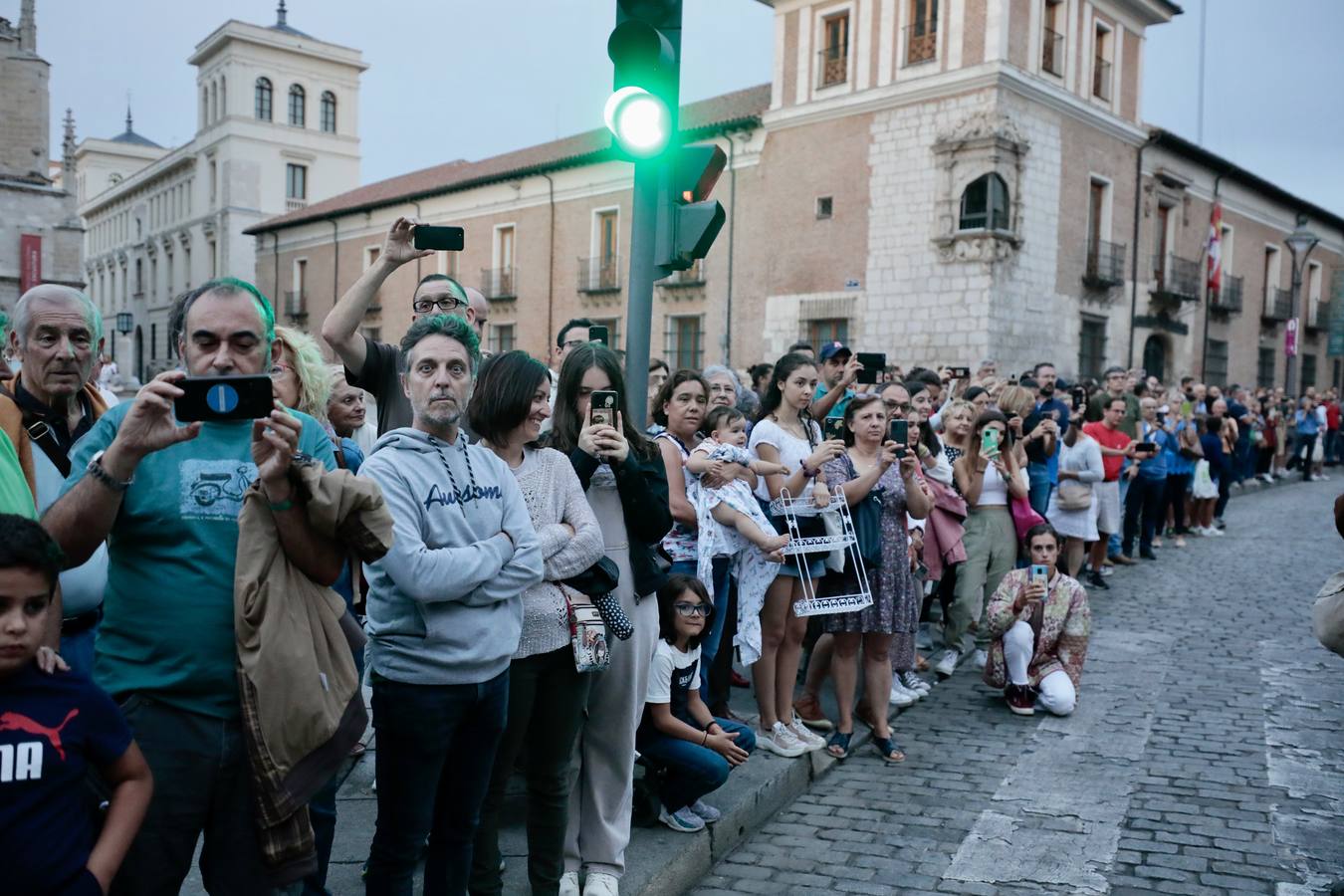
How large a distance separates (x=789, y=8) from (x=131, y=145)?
6959 centimetres

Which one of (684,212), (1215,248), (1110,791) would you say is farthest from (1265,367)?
(684,212)

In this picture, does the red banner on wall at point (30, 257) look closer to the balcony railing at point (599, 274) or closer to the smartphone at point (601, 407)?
the balcony railing at point (599, 274)

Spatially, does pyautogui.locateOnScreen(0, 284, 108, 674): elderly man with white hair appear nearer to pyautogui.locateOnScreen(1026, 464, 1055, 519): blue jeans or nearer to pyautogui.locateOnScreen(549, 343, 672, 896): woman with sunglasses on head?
pyautogui.locateOnScreen(549, 343, 672, 896): woman with sunglasses on head

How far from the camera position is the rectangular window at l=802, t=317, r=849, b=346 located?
23.9 metres

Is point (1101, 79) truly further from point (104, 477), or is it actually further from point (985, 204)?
point (104, 477)

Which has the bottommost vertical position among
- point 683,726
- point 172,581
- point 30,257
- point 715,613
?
point 683,726

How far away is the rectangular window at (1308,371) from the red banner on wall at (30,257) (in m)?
42.3

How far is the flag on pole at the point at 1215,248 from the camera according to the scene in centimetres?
2816

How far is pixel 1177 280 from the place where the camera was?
2741 centimetres

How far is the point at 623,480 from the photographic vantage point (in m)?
3.79

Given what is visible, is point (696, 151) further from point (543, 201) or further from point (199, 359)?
point (543, 201)

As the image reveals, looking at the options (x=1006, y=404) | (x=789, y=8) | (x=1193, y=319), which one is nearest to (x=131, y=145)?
(x=789, y=8)

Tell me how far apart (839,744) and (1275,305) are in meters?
34.0

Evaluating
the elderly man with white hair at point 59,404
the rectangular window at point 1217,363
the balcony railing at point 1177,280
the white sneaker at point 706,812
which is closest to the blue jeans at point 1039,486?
the white sneaker at point 706,812
